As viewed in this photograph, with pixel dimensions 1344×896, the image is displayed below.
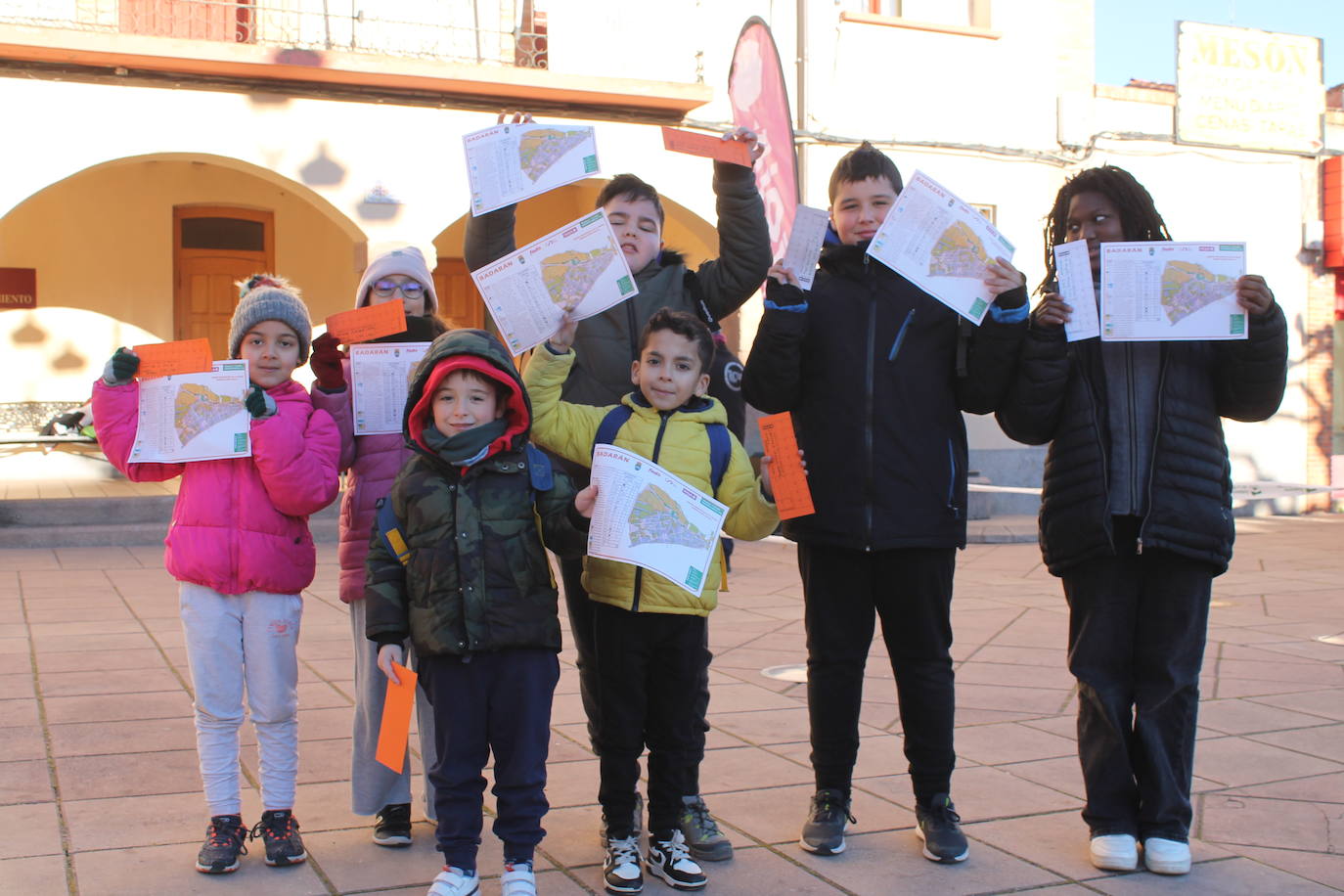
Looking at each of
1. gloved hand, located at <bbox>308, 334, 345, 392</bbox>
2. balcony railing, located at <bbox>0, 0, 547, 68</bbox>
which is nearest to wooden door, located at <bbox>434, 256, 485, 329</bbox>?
balcony railing, located at <bbox>0, 0, 547, 68</bbox>

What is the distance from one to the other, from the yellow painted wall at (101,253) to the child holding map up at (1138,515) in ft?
36.8

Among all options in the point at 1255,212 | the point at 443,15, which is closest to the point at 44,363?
the point at 443,15

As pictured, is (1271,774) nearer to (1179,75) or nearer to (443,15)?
(443,15)

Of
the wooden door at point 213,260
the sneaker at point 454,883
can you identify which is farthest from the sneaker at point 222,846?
the wooden door at point 213,260

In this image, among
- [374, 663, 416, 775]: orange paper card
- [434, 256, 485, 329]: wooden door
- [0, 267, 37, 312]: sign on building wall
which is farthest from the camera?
[434, 256, 485, 329]: wooden door

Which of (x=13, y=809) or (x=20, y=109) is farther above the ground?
(x=20, y=109)

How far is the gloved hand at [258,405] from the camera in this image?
11.2 feet

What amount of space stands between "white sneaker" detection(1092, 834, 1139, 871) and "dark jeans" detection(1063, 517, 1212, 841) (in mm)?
28

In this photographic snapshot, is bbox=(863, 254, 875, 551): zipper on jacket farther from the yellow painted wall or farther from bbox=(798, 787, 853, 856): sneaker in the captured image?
the yellow painted wall

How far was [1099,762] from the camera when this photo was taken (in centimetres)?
347

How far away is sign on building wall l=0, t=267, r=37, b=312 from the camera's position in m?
13.3

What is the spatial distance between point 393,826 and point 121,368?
1407 mm

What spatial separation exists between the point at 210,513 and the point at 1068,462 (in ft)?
7.43

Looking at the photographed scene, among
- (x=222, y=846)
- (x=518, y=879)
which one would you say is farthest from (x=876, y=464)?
(x=222, y=846)
